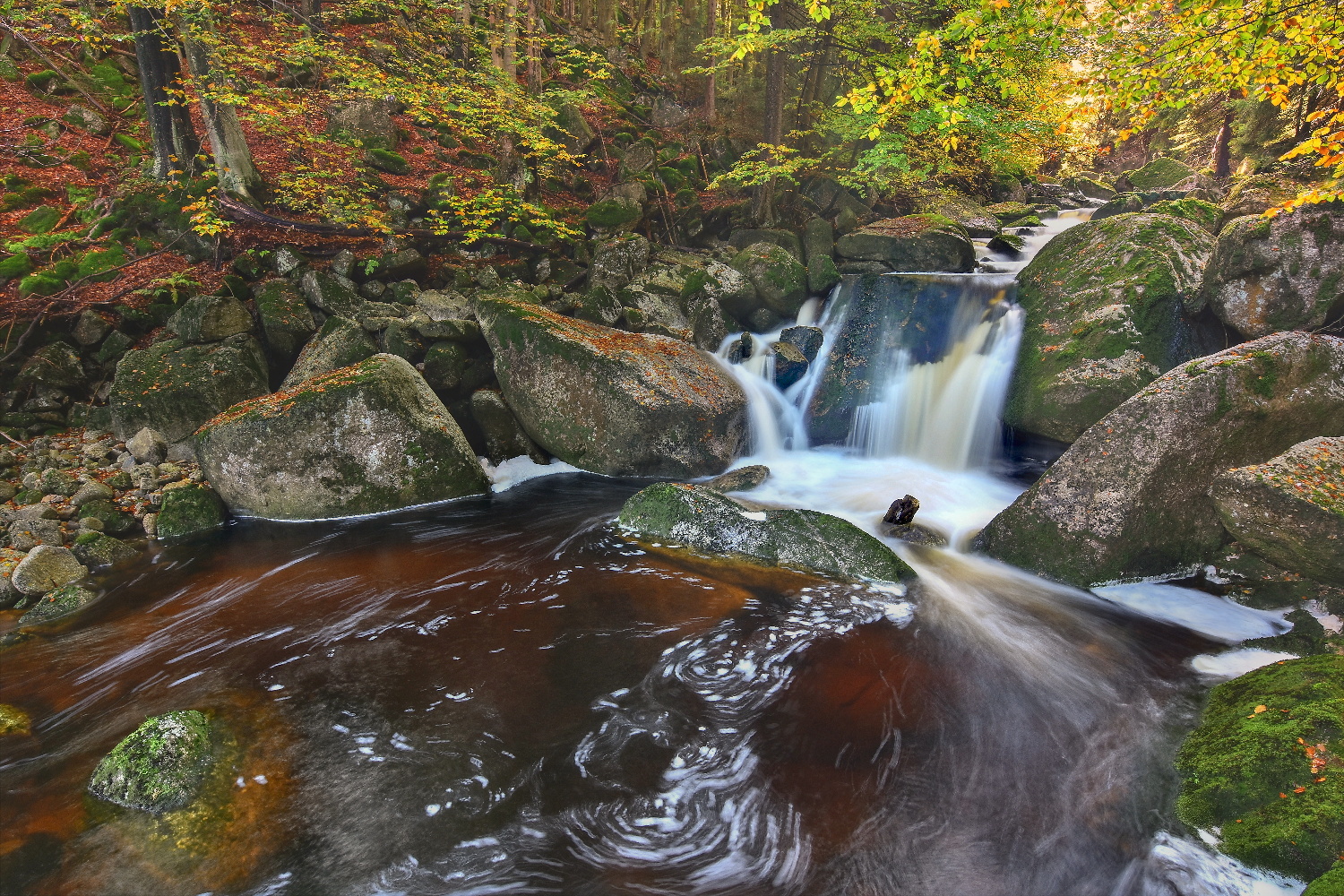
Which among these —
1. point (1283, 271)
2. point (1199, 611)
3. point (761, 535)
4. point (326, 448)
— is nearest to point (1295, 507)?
point (1199, 611)

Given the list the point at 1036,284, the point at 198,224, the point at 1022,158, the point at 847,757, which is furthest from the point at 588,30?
the point at 847,757

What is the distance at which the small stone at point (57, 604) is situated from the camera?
5.44m

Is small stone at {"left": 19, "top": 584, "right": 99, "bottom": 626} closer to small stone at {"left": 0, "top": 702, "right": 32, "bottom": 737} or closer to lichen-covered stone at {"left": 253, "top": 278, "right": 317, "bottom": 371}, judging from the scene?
small stone at {"left": 0, "top": 702, "right": 32, "bottom": 737}

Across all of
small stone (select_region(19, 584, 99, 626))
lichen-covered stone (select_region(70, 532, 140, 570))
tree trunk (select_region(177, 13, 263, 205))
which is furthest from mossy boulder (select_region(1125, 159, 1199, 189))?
small stone (select_region(19, 584, 99, 626))

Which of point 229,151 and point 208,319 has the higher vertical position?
point 229,151

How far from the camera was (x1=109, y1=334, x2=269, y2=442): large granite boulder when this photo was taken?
8008 millimetres

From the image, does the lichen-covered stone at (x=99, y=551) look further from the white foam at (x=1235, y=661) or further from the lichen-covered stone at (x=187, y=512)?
the white foam at (x=1235, y=661)

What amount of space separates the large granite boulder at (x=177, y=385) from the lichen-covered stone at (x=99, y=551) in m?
2.09

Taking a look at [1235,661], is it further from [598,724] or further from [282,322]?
[282,322]

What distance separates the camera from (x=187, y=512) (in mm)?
7078

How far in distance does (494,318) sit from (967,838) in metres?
8.18

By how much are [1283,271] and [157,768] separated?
11029mm

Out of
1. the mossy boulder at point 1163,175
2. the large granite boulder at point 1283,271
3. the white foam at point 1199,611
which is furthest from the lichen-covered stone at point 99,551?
the mossy boulder at point 1163,175

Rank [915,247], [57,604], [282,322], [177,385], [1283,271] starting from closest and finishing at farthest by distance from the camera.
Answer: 1. [57,604]
2. [1283,271]
3. [177,385]
4. [282,322]
5. [915,247]
